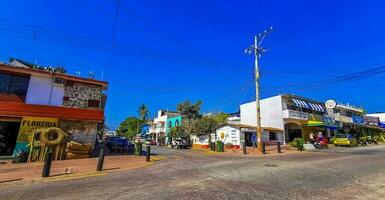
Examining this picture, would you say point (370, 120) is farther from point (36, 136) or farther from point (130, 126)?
point (130, 126)

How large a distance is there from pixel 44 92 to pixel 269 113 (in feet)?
110

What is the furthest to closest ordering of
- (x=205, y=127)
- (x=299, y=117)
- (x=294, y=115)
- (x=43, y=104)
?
(x=205, y=127), (x=299, y=117), (x=294, y=115), (x=43, y=104)

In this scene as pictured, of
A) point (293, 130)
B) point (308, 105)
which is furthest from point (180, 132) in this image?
point (308, 105)

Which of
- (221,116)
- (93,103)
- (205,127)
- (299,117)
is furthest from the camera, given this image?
(221,116)

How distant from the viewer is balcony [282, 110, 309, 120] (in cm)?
3847

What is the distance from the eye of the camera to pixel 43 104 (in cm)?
2014

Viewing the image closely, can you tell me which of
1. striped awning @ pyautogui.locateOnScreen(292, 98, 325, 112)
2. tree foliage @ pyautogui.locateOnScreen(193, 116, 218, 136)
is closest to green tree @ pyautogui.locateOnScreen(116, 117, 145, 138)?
tree foliage @ pyautogui.locateOnScreen(193, 116, 218, 136)

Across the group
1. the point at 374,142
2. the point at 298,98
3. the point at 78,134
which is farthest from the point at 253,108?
the point at 78,134

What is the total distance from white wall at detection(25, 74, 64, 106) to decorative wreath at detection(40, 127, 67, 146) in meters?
3.52

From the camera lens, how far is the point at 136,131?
279 feet

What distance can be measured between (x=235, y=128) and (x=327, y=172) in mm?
22230

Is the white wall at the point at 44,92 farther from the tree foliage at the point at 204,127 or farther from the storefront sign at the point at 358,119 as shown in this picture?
the storefront sign at the point at 358,119

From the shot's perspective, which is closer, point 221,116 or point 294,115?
point 294,115

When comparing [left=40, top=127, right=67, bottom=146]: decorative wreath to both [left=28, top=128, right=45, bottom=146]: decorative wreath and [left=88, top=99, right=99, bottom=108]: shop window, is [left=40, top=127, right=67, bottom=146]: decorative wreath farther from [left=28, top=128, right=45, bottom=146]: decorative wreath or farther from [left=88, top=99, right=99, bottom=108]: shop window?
[left=88, top=99, right=99, bottom=108]: shop window
